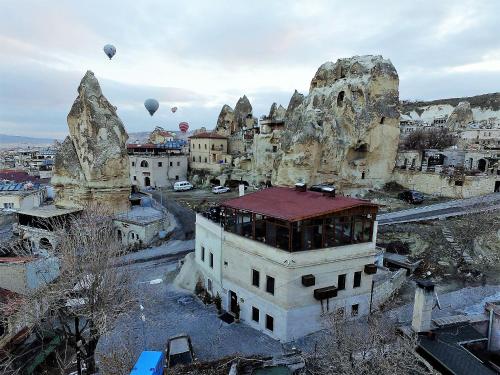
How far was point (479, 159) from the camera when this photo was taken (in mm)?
43656

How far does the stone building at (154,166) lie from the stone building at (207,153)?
3.18 metres

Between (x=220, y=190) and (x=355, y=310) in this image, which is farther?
(x=220, y=190)

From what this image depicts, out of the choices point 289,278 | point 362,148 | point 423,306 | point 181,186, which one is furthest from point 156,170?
point 423,306

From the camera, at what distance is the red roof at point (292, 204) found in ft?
50.3

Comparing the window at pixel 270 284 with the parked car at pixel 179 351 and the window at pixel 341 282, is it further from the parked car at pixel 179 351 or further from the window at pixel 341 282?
the parked car at pixel 179 351

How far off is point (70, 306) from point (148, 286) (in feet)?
23.5

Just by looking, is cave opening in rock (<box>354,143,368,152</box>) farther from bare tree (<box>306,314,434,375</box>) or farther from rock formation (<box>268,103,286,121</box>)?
bare tree (<box>306,314,434,375</box>)

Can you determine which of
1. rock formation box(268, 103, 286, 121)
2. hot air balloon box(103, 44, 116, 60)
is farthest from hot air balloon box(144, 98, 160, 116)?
rock formation box(268, 103, 286, 121)

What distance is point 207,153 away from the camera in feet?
213

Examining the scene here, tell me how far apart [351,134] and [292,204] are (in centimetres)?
2959

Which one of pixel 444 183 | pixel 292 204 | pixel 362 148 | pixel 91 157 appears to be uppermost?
pixel 362 148

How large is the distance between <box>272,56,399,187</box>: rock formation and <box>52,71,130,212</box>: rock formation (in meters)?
21.0

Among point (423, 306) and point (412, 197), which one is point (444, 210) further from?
point (423, 306)

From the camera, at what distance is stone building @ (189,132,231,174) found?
63.8 m
